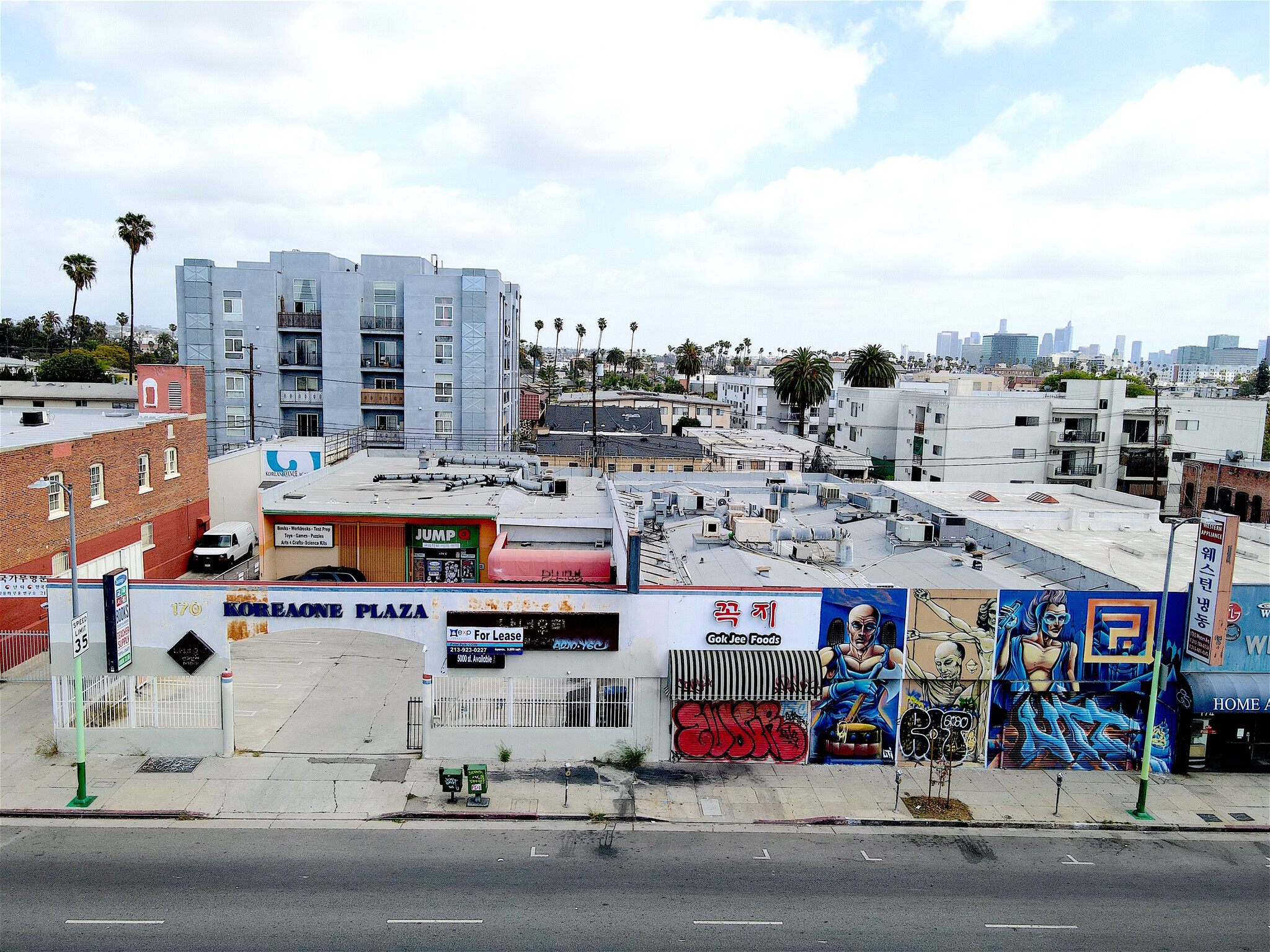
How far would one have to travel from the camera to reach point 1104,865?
18500 mm

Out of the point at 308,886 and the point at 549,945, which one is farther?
the point at 308,886

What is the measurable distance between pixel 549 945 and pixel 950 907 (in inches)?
320

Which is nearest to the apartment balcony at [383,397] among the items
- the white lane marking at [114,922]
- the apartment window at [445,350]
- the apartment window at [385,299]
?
the apartment window at [445,350]

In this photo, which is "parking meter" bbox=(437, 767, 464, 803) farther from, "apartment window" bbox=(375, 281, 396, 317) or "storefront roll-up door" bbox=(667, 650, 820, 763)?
"apartment window" bbox=(375, 281, 396, 317)

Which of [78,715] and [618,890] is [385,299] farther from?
[618,890]

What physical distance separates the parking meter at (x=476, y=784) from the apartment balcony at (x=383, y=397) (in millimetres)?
50319

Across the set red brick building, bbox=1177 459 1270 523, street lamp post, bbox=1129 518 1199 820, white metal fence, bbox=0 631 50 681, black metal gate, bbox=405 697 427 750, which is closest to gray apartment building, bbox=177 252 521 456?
white metal fence, bbox=0 631 50 681

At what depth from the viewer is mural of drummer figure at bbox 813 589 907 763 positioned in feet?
72.8

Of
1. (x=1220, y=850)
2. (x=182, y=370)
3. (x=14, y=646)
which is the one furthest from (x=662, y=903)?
(x=182, y=370)

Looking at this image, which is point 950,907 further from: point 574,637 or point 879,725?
point 574,637

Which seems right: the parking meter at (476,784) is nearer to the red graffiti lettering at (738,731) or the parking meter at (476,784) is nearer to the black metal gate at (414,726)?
the black metal gate at (414,726)

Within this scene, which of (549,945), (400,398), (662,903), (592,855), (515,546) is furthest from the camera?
(400,398)

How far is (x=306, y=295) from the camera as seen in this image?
66062 mm

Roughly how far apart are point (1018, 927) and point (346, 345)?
2401 inches
